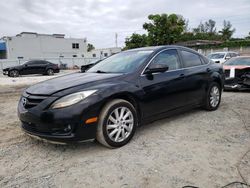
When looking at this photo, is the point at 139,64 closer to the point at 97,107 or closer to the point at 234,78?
the point at 97,107

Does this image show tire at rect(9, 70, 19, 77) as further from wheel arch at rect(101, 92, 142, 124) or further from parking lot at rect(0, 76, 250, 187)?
wheel arch at rect(101, 92, 142, 124)

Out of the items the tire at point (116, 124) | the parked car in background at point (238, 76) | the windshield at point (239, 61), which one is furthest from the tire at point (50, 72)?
the tire at point (116, 124)

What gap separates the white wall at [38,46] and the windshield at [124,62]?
1569 inches

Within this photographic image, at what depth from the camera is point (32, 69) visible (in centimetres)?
1994

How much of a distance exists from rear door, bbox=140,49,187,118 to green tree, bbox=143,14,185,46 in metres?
28.4

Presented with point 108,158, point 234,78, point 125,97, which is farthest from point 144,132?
point 234,78

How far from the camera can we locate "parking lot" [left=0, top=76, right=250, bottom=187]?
2.62 metres

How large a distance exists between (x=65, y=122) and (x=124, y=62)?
174 centimetres

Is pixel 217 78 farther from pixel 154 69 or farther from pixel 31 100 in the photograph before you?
pixel 31 100

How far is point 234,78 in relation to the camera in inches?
318

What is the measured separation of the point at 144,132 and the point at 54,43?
42764mm

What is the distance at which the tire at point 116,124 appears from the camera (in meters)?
3.26

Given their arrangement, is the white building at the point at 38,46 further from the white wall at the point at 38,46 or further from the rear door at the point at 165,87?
the rear door at the point at 165,87

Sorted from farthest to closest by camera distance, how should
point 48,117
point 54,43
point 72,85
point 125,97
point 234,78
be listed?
point 54,43, point 234,78, point 125,97, point 72,85, point 48,117
